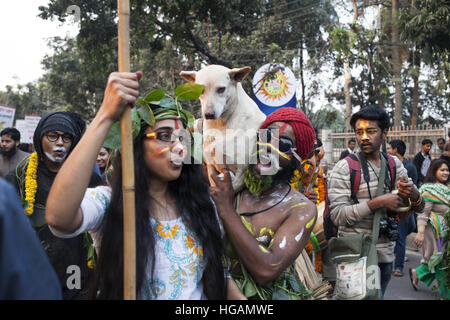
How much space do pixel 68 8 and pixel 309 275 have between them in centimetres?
912

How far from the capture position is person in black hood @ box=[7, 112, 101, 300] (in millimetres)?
2811

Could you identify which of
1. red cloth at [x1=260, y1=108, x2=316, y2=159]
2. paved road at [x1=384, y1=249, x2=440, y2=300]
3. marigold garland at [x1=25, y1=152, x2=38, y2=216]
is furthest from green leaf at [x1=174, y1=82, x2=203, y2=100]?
paved road at [x1=384, y1=249, x2=440, y2=300]

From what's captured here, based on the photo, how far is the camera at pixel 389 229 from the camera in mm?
3277

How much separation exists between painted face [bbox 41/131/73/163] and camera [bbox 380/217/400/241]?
100 inches

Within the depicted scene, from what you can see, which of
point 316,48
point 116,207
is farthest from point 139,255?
point 316,48

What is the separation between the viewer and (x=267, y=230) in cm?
219

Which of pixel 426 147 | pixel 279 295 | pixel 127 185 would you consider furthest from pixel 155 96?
pixel 426 147

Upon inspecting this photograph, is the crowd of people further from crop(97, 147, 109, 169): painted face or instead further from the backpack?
crop(97, 147, 109, 169): painted face

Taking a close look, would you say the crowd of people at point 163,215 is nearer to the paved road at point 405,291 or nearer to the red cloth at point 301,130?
the red cloth at point 301,130

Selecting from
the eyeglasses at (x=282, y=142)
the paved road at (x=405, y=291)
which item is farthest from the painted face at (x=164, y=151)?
the paved road at (x=405, y=291)

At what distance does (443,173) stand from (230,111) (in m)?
3.39

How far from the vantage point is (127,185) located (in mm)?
1514

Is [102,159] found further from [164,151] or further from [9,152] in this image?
[9,152]

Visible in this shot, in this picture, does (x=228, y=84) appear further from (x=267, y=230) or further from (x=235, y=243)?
(x=235, y=243)
